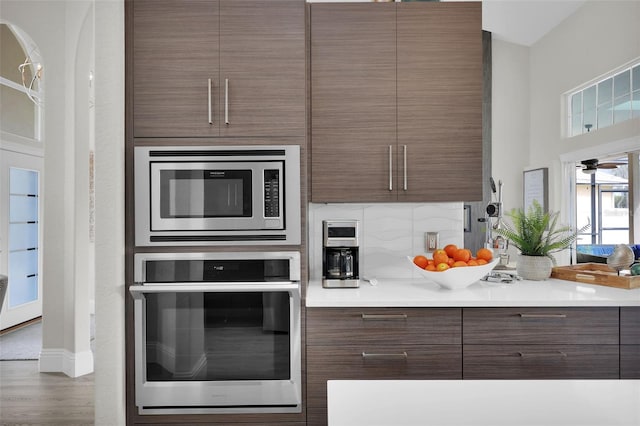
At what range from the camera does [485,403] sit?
0.78m

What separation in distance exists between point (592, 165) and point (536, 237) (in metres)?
0.53

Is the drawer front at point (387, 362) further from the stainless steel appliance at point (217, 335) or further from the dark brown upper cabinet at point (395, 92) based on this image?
the dark brown upper cabinet at point (395, 92)

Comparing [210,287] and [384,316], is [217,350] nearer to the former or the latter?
[210,287]

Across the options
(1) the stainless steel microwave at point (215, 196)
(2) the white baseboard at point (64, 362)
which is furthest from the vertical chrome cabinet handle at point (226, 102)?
(2) the white baseboard at point (64, 362)

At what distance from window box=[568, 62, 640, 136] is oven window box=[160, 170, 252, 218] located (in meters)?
1.91

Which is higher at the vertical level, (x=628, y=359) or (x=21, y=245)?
(x=21, y=245)

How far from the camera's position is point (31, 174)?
7.96 ft

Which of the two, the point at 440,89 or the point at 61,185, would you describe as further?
the point at 61,185

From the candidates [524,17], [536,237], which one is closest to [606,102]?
[524,17]

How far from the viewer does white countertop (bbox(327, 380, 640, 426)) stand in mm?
726

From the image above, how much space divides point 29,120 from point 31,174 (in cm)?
34

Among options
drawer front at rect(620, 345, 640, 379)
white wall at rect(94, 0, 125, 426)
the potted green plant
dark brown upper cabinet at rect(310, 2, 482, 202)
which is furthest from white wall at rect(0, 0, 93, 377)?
drawer front at rect(620, 345, 640, 379)

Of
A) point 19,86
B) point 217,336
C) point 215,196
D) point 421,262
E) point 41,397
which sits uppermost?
point 19,86

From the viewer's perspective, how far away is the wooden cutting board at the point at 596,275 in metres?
2.03
